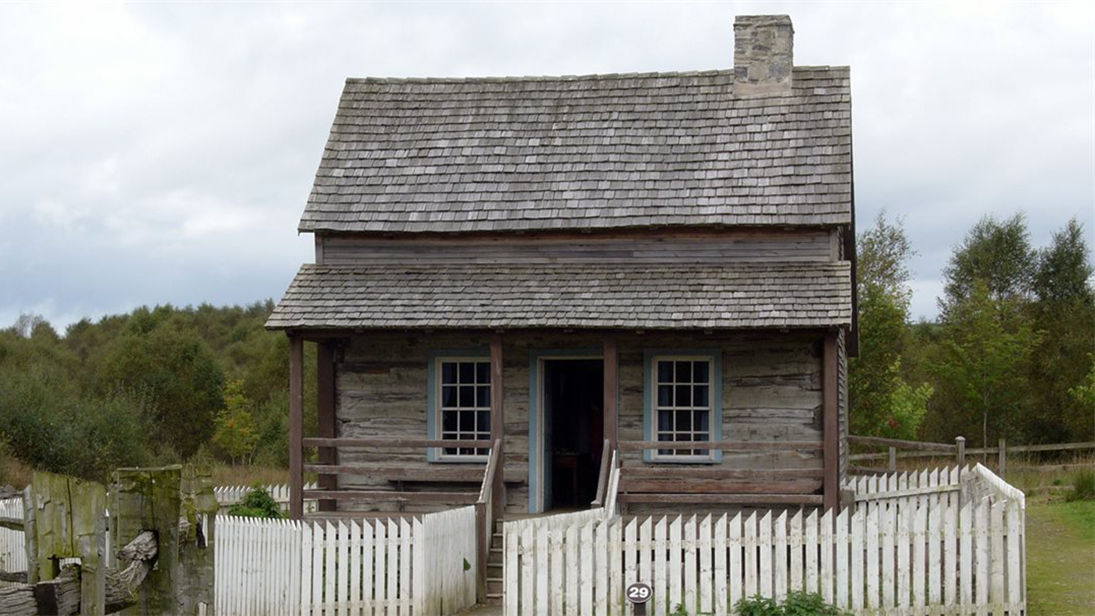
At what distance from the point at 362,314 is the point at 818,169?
6.53m

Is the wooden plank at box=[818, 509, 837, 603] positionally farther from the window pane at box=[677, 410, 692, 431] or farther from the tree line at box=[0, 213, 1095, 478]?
the tree line at box=[0, 213, 1095, 478]

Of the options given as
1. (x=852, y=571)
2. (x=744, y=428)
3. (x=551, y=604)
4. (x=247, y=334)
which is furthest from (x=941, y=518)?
(x=247, y=334)

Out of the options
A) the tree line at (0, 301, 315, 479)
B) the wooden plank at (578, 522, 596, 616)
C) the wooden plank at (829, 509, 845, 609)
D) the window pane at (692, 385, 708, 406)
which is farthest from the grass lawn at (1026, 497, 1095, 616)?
the tree line at (0, 301, 315, 479)

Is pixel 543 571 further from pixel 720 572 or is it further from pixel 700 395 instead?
pixel 700 395

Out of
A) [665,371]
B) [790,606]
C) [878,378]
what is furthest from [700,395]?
[878,378]

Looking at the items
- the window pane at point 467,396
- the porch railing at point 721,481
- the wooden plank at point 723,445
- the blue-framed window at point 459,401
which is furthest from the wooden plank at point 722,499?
the window pane at point 467,396

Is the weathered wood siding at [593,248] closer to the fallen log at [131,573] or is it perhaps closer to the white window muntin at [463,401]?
A: the white window muntin at [463,401]

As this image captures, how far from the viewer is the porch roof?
17.2m

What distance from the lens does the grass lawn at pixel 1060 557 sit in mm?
14484

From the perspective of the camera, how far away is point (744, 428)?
1825 cm

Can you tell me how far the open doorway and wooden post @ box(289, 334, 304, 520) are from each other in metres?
3.53

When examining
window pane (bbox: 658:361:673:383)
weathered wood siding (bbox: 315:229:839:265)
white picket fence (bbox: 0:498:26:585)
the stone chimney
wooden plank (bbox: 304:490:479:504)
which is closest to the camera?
white picket fence (bbox: 0:498:26:585)

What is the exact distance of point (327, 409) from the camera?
19266 millimetres

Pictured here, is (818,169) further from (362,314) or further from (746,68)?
(362,314)
